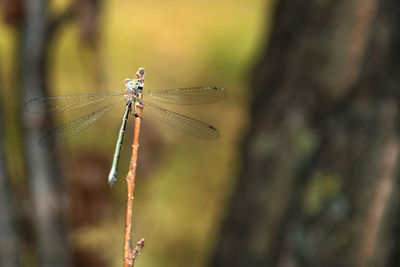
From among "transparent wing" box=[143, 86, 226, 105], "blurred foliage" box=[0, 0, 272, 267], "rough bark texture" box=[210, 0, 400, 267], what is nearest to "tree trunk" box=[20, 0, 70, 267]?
"blurred foliage" box=[0, 0, 272, 267]

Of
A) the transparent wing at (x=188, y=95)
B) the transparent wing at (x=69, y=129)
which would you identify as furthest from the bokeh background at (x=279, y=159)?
the transparent wing at (x=188, y=95)

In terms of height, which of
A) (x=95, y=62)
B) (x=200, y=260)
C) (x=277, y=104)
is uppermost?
(x=95, y=62)

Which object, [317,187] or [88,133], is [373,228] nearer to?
[317,187]

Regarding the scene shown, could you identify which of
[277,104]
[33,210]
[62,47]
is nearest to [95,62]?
[33,210]

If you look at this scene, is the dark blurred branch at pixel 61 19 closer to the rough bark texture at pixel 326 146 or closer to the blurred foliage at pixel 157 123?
the blurred foliage at pixel 157 123

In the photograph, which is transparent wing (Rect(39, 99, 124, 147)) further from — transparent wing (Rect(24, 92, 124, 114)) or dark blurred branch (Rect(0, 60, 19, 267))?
dark blurred branch (Rect(0, 60, 19, 267))

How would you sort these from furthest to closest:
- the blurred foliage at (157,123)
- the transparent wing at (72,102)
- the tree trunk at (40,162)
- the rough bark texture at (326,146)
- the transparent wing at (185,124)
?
the blurred foliage at (157,123) → the tree trunk at (40,162) → the rough bark texture at (326,146) → the transparent wing at (72,102) → the transparent wing at (185,124)
